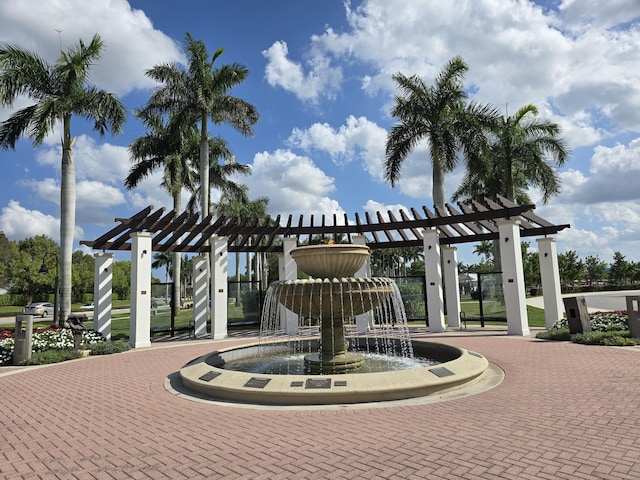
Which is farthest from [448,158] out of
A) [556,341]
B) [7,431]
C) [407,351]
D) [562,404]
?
[7,431]

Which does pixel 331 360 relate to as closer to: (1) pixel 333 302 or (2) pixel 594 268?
(1) pixel 333 302

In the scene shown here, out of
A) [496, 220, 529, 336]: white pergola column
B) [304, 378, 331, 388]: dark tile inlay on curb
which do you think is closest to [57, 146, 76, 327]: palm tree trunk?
[304, 378, 331, 388]: dark tile inlay on curb

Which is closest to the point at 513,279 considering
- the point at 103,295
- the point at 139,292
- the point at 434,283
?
the point at 434,283

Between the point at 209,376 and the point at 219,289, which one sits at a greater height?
the point at 219,289

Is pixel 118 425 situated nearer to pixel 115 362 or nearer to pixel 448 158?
pixel 115 362

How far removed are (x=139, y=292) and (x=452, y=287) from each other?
532 inches

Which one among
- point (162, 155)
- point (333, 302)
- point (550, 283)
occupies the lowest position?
point (333, 302)

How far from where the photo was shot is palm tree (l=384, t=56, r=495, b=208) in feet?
66.5

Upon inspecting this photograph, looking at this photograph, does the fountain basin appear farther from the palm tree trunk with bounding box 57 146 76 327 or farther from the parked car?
the parked car

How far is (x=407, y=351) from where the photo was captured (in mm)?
11422

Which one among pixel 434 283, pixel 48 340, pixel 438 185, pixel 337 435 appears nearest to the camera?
pixel 337 435

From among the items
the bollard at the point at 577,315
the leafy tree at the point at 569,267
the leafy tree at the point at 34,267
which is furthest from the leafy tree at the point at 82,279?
the leafy tree at the point at 569,267

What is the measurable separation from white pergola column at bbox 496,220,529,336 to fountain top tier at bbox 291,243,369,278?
821 centimetres

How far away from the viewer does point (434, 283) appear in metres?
16.8
